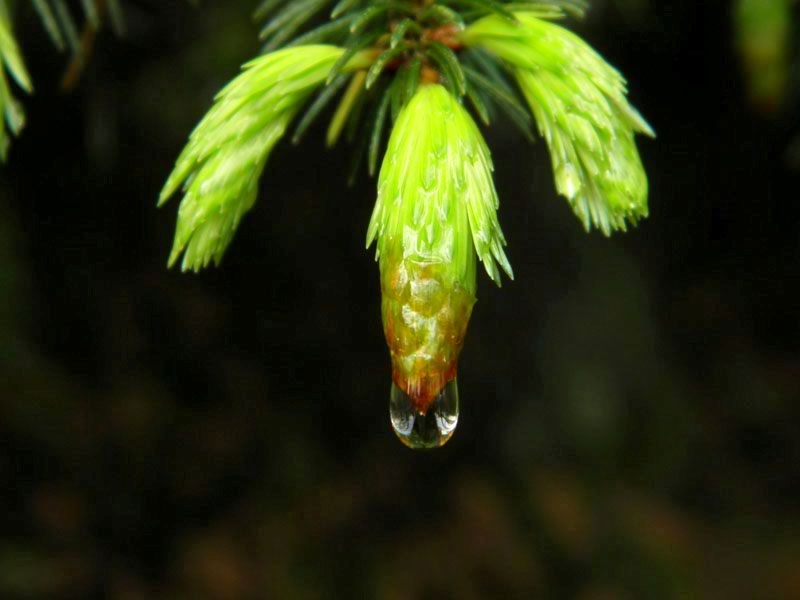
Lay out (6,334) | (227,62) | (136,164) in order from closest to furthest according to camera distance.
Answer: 1. (227,62)
2. (6,334)
3. (136,164)

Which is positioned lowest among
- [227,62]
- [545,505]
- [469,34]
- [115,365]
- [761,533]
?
[761,533]

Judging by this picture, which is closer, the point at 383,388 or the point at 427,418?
the point at 427,418

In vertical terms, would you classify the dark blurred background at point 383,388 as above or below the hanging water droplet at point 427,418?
below

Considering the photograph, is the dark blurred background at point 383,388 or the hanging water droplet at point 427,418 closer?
the hanging water droplet at point 427,418

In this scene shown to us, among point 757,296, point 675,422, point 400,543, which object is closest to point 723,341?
point 757,296

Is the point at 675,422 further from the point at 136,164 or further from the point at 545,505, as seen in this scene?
the point at 136,164
